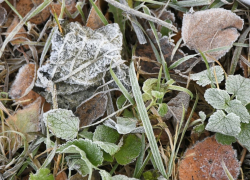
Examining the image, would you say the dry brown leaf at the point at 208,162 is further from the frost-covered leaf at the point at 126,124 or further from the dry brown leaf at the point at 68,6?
the dry brown leaf at the point at 68,6

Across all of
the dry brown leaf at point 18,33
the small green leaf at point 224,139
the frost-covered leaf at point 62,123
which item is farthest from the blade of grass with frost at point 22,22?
the small green leaf at point 224,139

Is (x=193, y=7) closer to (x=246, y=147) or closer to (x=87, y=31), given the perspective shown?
(x=87, y=31)

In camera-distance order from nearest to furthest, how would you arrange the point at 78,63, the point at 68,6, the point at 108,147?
Result: the point at 108,147, the point at 78,63, the point at 68,6

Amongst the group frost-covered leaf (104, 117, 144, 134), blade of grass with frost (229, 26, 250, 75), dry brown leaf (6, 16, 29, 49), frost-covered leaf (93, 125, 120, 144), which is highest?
dry brown leaf (6, 16, 29, 49)

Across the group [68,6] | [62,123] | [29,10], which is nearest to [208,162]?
[62,123]

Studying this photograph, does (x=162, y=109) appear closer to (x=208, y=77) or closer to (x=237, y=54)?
(x=208, y=77)

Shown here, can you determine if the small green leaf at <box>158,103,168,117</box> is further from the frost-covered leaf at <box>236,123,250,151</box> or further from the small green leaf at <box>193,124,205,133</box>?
the frost-covered leaf at <box>236,123,250,151</box>

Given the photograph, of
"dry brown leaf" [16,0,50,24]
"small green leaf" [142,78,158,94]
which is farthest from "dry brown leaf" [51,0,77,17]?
"small green leaf" [142,78,158,94]
